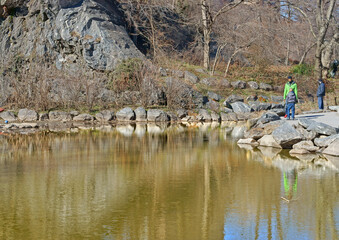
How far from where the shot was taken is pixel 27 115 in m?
25.3

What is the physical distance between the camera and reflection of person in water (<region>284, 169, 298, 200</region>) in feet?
31.4

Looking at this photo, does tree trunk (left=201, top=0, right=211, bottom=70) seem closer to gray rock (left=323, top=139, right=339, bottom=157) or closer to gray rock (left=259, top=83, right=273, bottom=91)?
gray rock (left=259, top=83, right=273, bottom=91)

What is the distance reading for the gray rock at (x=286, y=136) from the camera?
1547 centimetres

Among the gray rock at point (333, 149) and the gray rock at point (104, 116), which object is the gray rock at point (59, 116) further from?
the gray rock at point (333, 149)

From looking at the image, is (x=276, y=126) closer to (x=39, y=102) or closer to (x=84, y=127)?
(x=84, y=127)

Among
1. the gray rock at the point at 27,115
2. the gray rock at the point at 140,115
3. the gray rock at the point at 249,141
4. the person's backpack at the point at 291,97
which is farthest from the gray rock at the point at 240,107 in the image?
the gray rock at the point at 27,115

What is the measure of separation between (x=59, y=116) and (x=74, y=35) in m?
7.40

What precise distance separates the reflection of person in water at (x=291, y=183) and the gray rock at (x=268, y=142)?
13.7ft

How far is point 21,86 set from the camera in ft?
88.6

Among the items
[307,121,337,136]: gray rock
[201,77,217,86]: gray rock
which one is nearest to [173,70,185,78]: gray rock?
[201,77,217,86]: gray rock

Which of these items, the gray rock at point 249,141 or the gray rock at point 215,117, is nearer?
the gray rock at point 249,141

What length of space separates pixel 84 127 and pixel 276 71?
18417mm

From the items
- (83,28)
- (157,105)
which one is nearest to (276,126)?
(157,105)

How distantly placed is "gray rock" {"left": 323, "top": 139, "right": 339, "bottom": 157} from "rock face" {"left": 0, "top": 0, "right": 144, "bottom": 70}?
56.9 ft
